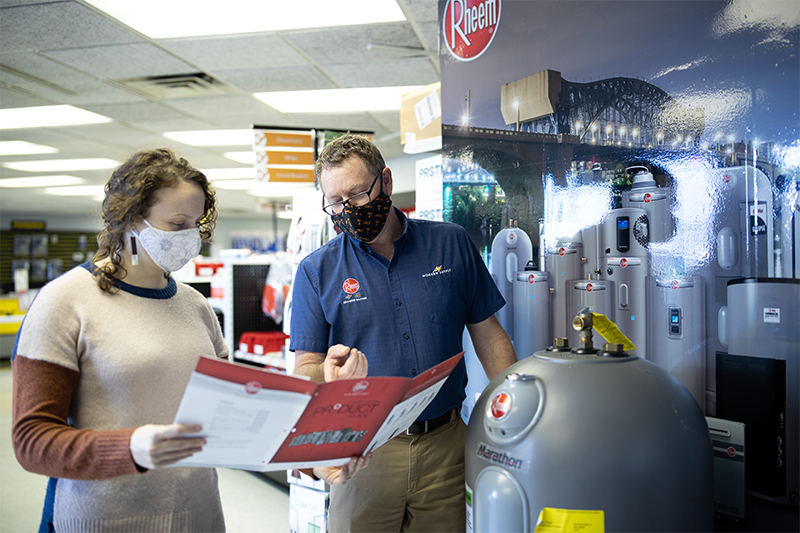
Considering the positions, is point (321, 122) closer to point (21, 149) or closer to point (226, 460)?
point (21, 149)

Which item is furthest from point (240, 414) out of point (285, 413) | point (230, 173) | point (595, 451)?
point (230, 173)

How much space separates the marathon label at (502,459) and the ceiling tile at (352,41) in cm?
361

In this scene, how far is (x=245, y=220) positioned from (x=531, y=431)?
65.4 ft

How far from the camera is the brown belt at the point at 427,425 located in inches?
64.4

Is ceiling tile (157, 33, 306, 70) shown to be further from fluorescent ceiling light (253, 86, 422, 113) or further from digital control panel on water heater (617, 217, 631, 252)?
digital control panel on water heater (617, 217, 631, 252)

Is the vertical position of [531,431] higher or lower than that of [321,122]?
lower

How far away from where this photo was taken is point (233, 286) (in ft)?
15.6

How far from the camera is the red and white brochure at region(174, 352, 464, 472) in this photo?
33.5 inches

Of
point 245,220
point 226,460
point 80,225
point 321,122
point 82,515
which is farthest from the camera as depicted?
point 245,220

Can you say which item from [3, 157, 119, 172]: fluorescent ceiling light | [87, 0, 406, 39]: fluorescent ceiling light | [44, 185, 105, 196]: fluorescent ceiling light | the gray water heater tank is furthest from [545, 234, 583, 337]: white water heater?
[44, 185, 105, 196]: fluorescent ceiling light

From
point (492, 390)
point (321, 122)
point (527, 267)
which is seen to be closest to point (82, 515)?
point (492, 390)

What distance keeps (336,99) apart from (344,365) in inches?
200

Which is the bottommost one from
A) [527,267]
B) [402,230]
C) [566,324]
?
[566,324]

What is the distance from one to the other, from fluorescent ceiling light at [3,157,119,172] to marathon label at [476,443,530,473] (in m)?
9.16
